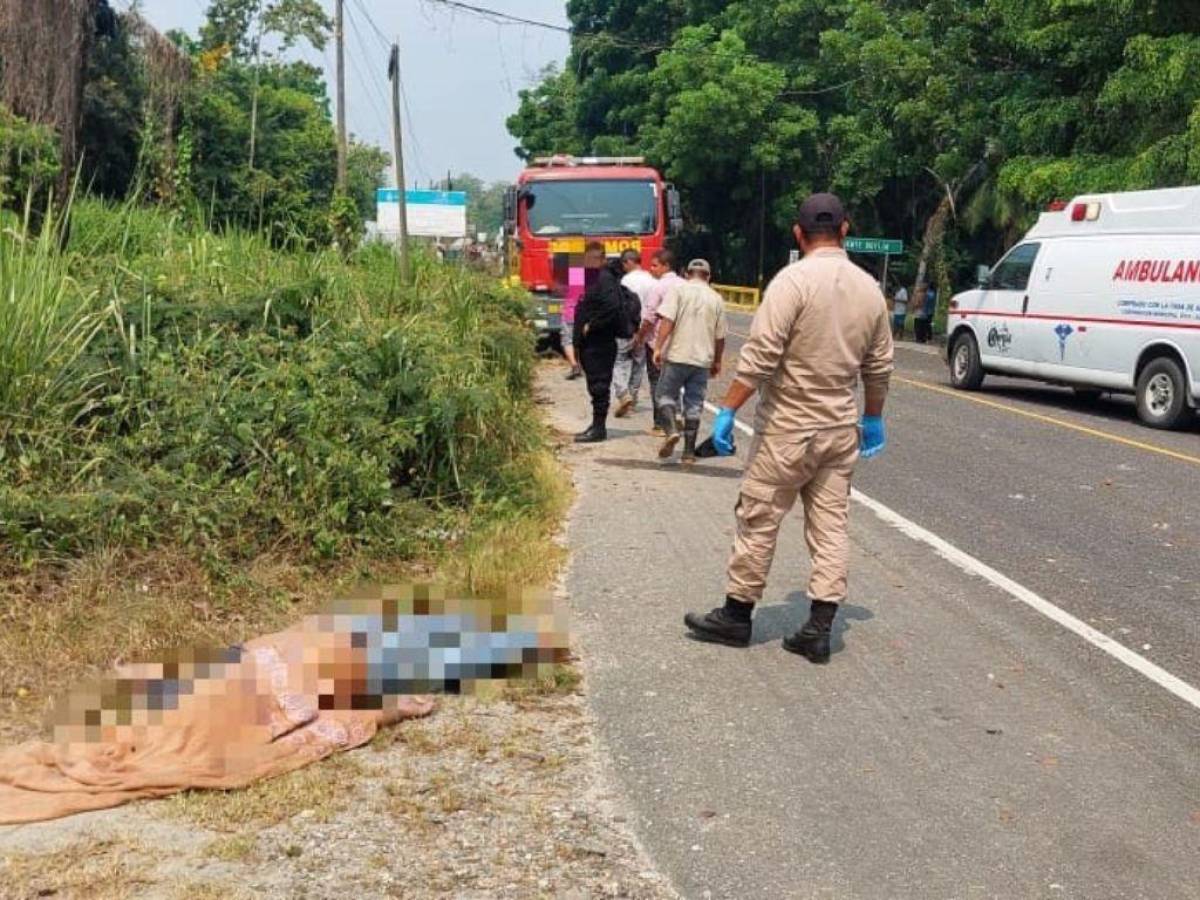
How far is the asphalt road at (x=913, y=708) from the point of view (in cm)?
386

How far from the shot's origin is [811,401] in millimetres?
5453

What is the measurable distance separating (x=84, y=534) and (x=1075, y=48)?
832 inches

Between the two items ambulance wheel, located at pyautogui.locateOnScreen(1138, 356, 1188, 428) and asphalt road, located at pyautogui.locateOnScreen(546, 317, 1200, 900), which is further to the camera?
ambulance wheel, located at pyautogui.locateOnScreen(1138, 356, 1188, 428)

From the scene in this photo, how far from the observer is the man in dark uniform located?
1127cm

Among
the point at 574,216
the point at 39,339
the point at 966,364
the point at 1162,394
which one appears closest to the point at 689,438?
the point at 39,339

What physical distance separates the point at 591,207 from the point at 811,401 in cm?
1499

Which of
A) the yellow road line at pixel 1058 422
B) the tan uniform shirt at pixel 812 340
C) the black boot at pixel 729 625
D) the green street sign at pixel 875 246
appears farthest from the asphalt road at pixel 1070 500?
the green street sign at pixel 875 246

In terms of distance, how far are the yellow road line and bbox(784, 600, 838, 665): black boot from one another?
762 cm

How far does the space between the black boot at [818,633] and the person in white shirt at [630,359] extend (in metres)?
6.86

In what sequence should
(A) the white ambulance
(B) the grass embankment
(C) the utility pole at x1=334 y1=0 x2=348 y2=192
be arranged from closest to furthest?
(B) the grass embankment → (A) the white ambulance → (C) the utility pole at x1=334 y1=0 x2=348 y2=192

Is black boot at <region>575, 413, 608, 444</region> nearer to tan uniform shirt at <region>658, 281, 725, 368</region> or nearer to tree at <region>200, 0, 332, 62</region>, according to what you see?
tan uniform shirt at <region>658, 281, 725, 368</region>

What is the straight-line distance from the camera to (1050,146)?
23.7 m

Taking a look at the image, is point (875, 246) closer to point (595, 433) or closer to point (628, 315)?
point (595, 433)

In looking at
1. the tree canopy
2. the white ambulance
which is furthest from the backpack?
the tree canopy
